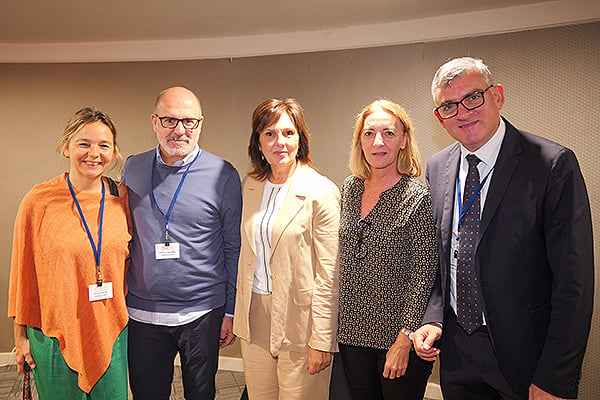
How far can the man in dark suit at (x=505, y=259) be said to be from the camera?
1.48 metres

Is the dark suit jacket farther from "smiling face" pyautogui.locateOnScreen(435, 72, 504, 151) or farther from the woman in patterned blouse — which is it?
the woman in patterned blouse

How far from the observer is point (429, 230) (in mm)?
1880

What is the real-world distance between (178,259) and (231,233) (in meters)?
0.30

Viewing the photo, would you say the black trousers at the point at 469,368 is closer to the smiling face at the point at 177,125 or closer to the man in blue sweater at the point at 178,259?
the man in blue sweater at the point at 178,259

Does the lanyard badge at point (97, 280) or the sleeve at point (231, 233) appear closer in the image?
the lanyard badge at point (97, 280)

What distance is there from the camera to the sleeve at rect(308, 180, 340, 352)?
2.04m

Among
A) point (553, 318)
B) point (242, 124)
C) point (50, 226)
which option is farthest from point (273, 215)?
point (242, 124)

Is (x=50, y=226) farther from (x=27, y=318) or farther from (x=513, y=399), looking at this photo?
(x=513, y=399)

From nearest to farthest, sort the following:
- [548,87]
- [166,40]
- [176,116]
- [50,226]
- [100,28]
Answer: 1. [50,226]
2. [176,116]
3. [548,87]
4. [100,28]
5. [166,40]

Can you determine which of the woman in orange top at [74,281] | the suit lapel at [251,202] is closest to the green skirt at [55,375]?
the woman in orange top at [74,281]

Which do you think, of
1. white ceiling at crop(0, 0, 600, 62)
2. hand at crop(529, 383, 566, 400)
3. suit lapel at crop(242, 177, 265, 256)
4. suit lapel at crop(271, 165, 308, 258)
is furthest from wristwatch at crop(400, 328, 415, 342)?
white ceiling at crop(0, 0, 600, 62)

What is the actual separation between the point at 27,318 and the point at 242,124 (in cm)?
241

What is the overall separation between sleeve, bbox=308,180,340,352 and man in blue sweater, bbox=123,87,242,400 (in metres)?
0.49

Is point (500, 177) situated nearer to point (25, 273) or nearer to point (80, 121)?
point (80, 121)
